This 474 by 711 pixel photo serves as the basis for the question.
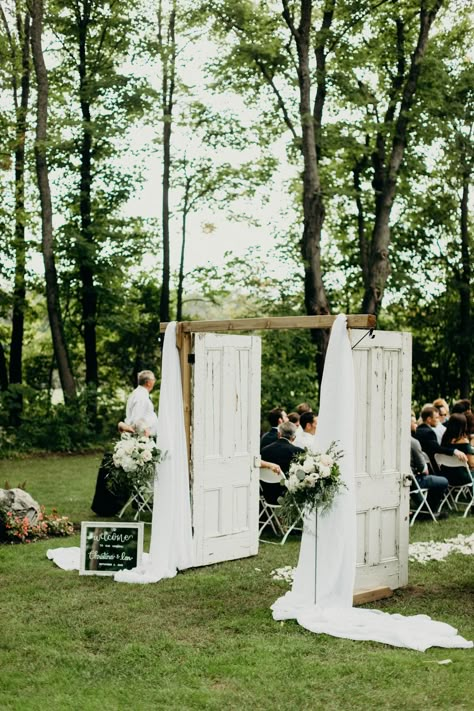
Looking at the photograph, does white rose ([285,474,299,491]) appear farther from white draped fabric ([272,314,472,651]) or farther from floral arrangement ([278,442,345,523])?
white draped fabric ([272,314,472,651])

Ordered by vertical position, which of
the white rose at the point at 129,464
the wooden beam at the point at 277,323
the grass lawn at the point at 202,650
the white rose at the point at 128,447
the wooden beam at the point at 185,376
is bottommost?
the grass lawn at the point at 202,650

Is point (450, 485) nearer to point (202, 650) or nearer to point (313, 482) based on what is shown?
point (313, 482)

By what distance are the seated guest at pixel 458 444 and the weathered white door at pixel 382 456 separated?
3903 millimetres

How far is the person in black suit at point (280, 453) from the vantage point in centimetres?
1049

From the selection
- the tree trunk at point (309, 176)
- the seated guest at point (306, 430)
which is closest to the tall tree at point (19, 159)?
the tree trunk at point (309, 176)

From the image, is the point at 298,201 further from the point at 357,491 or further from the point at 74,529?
the point at 357,491

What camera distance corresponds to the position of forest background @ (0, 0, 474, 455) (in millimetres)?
20359

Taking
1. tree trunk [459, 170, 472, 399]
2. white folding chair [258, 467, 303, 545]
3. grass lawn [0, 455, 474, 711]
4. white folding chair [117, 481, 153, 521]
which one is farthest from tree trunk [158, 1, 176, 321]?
grass lawn [0, 455, 474, 711]

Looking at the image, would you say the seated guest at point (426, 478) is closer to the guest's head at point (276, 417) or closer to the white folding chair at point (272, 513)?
the guest's head at point (276, 417)

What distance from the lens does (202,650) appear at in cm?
609

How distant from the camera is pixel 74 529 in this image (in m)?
10.7

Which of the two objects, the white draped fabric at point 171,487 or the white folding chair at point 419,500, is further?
the white folding chair at point 419,500

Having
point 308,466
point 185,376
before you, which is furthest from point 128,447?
point 308,466

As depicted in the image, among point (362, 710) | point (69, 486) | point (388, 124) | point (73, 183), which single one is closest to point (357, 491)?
point (362, 710)
